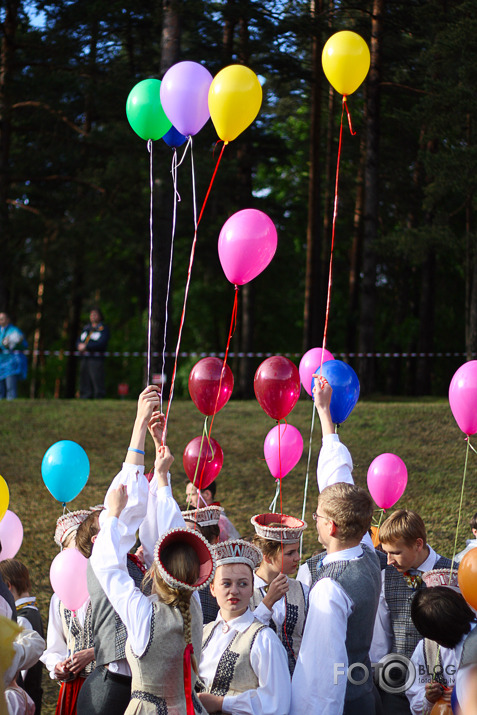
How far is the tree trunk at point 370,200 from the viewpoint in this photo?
12883 mm

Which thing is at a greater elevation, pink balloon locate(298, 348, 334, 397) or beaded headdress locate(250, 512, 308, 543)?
pink balloon locate(298, 348, 334, 397)

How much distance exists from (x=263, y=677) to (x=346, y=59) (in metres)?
3.76

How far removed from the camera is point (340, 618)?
2.67 metres

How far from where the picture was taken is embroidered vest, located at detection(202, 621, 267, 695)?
285cm

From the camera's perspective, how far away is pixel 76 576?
135 inches

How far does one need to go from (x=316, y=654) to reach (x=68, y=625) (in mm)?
1398

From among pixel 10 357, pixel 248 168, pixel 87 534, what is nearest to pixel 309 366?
pixel 87 534

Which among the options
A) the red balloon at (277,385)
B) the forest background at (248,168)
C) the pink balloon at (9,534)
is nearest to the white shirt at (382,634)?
the red balloon at (277,385)

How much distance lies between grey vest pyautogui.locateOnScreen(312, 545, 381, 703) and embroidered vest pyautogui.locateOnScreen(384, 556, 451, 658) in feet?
2.52

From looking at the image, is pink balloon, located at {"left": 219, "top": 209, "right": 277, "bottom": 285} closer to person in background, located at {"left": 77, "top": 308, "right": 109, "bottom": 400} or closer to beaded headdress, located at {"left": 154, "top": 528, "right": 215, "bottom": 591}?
beaded headdress, located at {"left": 154, "top": 528, "right": 215, "bottom": 591}

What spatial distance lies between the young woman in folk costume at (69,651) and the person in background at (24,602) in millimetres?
103

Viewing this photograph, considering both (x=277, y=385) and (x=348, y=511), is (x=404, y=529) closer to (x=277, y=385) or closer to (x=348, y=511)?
(x=348, y=511)

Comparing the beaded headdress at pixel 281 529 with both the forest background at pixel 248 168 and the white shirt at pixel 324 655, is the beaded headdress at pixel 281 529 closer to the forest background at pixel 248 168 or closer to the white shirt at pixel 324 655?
the white shirt at pixel 324 655

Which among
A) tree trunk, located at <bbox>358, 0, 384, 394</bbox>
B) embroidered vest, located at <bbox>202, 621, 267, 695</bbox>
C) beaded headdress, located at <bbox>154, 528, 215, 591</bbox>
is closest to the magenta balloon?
beaded headdress, located at <bbox>154, 528, 215, 591</bbox>
